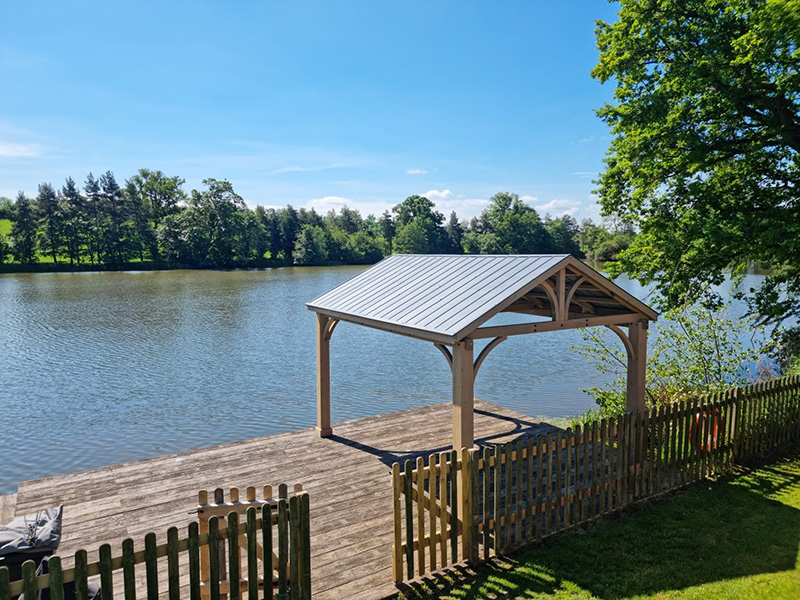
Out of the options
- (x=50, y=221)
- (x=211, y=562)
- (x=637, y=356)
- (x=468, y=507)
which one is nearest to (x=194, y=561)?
(x=211, y=562)

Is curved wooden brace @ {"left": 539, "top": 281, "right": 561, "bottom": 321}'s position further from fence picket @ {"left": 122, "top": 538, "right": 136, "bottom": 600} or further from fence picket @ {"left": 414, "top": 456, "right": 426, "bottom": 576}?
fence picket @ {"left": 122, "top": 538, "right": 136, "bottom": 600}

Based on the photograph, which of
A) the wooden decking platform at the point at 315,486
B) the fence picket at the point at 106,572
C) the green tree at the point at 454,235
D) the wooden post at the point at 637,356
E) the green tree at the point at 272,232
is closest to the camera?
the fence picket at the point at 106,572

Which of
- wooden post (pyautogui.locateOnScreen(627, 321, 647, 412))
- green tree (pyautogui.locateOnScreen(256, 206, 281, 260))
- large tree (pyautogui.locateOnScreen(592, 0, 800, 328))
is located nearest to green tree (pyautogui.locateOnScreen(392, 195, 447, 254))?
green tree (pyautogui.locateOnScreen(256, 206, 281, 260))

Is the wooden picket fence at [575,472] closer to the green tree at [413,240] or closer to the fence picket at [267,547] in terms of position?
the fence picket at [267,547]

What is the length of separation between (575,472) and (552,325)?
1.98 metres

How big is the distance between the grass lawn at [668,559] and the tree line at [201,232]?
5858 cm

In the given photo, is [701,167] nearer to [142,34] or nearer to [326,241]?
[142,34]

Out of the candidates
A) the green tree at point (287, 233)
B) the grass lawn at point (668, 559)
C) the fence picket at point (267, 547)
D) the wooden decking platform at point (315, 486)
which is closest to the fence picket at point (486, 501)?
the grass lawn at point (668, 559)

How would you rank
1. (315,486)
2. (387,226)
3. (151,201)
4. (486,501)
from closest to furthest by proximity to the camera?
(486,501), (315,486), (151,201), (387,226)

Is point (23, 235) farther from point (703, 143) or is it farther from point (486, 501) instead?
point (486, 501)

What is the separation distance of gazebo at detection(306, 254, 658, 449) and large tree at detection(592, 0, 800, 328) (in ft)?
16.2

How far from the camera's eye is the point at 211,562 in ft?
13.6

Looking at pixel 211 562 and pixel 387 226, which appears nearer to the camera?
pixel 211 562

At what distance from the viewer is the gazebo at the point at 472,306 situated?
645 cm
